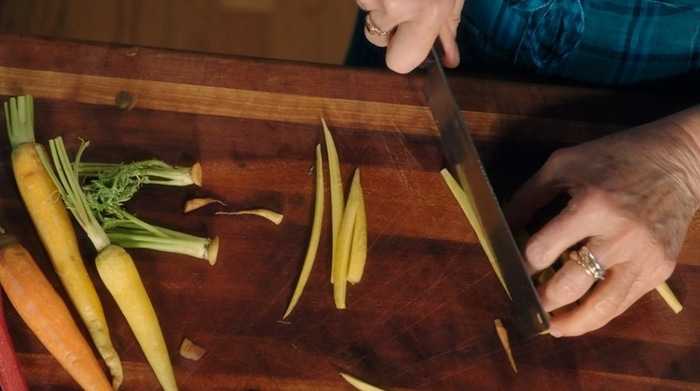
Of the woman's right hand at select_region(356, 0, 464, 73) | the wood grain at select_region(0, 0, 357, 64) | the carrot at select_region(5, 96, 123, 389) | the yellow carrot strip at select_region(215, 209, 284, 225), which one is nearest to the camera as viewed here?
the woman's right hand at select_region(356, 0, 464, 73)

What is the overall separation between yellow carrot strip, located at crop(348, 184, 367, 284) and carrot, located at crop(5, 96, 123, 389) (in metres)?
0.53

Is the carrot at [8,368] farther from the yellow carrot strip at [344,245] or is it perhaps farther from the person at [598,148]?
the person at [598,148]

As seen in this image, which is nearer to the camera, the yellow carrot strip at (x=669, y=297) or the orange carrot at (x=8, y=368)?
the orange carrot at (x=8, y=368)

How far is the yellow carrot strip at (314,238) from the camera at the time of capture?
164cm

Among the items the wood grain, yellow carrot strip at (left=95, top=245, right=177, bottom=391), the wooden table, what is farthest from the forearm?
the wood grain

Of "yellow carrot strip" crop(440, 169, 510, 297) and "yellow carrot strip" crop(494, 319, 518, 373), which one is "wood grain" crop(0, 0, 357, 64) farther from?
"yellow carrot strip" crop(494, 319, 518, 373)

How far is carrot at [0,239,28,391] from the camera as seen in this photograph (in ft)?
4.91

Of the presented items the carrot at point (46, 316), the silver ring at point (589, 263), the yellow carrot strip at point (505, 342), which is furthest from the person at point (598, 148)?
the carrot at point (46, 316)

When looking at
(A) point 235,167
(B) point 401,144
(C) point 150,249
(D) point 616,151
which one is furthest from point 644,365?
(C) point 150,249

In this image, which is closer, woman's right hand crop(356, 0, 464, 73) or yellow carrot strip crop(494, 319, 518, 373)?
woman's right hand crop(356, 0, 464, 73)

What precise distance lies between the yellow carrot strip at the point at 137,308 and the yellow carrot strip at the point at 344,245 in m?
0.39

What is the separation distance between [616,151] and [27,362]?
52.0 inches

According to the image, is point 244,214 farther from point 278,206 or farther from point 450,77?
point 450,77

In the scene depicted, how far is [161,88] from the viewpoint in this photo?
5.66 feet
